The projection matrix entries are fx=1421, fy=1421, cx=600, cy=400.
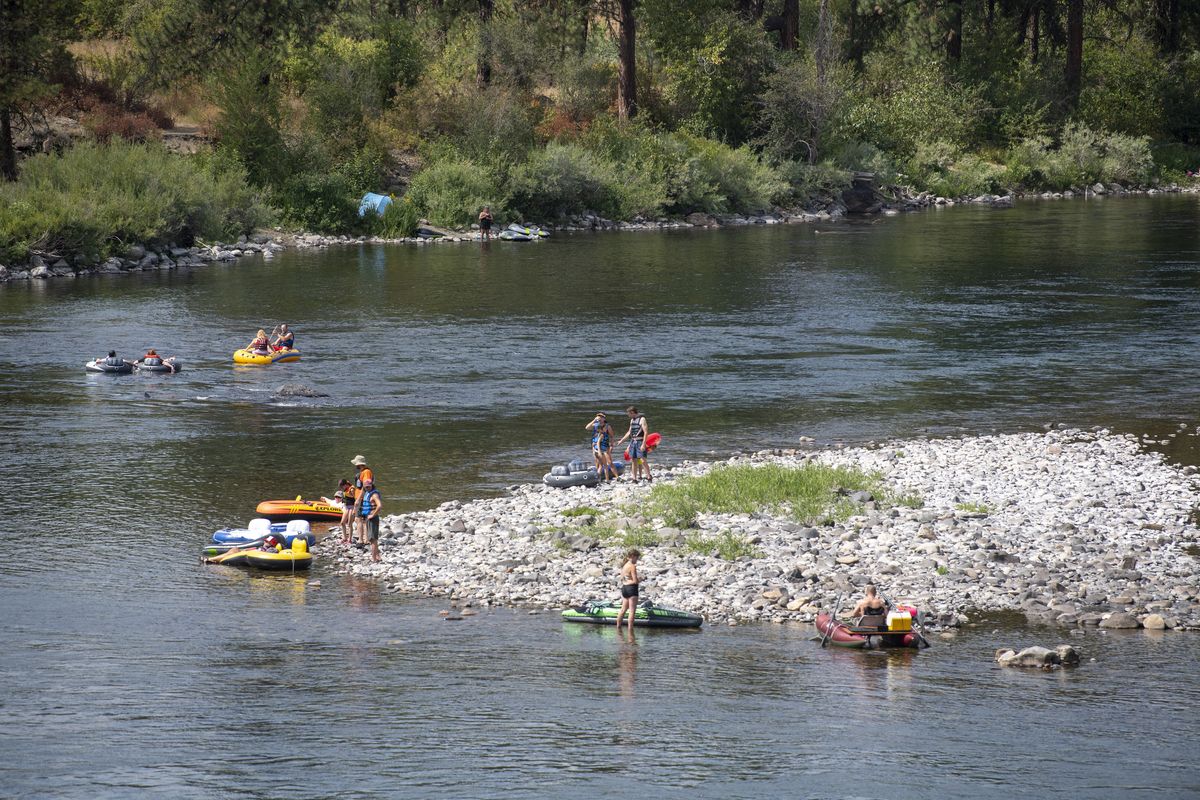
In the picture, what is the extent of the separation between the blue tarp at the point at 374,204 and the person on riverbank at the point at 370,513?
5085 cm

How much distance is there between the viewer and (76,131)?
7362 cm

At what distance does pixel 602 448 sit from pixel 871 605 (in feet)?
32.4

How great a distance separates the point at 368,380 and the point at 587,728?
74.5ft

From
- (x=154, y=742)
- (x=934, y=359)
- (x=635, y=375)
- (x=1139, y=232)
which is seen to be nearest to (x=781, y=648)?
(x=154, y=742)

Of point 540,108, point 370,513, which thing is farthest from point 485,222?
point 370,513

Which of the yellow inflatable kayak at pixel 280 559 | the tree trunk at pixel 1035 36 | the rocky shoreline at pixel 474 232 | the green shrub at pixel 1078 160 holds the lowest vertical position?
the yellow inflatable kayak at pixel 280 559

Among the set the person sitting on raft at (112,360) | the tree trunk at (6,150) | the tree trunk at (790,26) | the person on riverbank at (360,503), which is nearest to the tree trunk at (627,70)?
the tree trunk at (790,26)

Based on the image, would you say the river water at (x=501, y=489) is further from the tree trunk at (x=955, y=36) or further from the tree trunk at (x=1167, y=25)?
the tree trunk at (x=1167, y=25)

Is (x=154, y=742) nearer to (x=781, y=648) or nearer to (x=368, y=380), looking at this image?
(x=781, y=648)

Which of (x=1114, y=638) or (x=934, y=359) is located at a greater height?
(x=934, y=359)

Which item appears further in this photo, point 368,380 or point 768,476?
point 368,380

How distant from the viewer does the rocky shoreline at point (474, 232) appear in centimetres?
5891

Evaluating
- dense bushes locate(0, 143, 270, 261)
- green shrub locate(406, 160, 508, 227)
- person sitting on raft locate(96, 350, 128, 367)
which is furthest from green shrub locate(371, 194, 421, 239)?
person sitting on raft locate(96, 350, 128, 367)

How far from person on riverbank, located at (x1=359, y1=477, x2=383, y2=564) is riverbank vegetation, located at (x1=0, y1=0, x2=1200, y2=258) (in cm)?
3885
